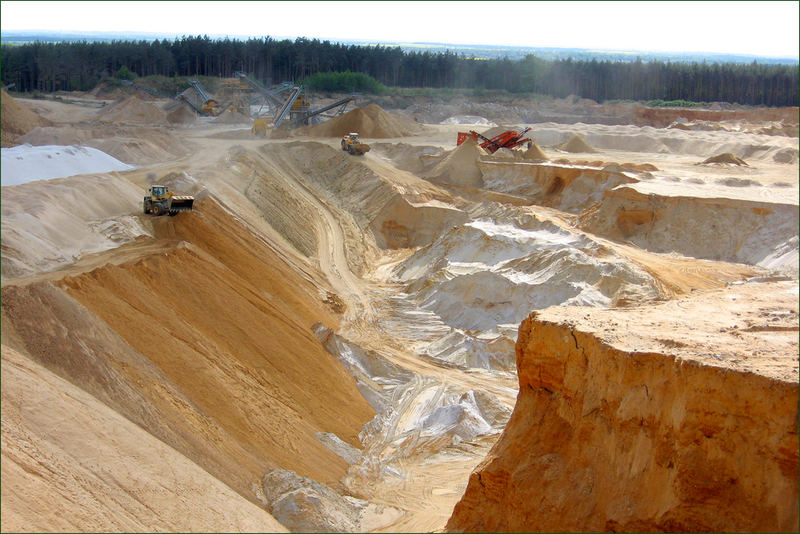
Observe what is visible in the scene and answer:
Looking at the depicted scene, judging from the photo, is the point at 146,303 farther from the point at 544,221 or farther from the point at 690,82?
the point at 690,82

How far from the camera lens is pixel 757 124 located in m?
49.3

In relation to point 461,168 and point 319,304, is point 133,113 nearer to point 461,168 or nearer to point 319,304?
point 461,168

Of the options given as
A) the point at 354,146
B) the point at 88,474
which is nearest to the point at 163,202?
the point at 88,474

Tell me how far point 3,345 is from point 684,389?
10.8m

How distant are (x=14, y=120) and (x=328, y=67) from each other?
40656 mm

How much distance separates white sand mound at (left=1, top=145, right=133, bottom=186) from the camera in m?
25.2

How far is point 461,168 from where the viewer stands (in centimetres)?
4053

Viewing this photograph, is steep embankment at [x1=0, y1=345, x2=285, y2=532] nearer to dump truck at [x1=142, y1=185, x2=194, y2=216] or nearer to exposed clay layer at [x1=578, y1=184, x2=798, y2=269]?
dump truck at [x1=142, y1=185, x2=194, y2=216]

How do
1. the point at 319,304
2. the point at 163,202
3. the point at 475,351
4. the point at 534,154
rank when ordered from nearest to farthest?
1. the point at 475,351
2. the point at 163,202
3. the point at 319,304
4. the point at 534,154

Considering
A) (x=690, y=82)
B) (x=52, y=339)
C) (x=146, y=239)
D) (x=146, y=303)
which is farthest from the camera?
(x=690, y=82)

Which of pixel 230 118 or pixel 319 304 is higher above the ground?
pixel 230 118

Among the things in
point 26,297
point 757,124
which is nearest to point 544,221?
point 26,297

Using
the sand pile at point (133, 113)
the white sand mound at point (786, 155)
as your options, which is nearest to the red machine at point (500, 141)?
the white sand mound at point (786, 155)

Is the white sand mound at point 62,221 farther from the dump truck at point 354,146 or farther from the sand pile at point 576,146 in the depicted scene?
the sand pile at point 576,146
